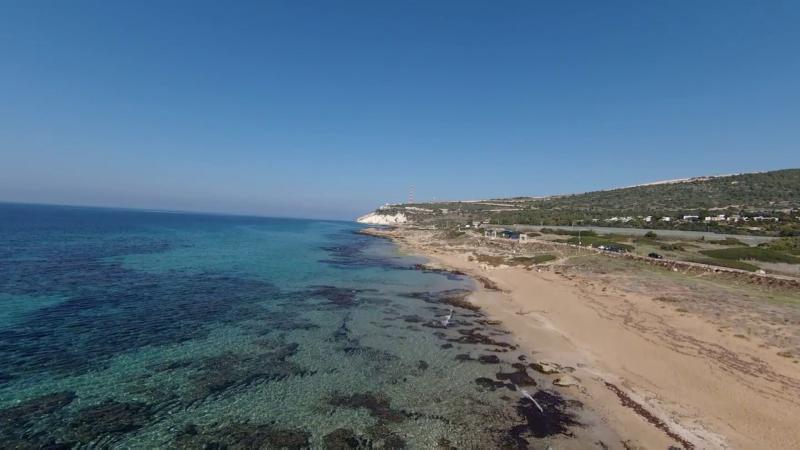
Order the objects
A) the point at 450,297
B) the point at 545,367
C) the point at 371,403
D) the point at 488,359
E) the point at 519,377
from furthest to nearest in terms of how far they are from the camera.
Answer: the point at 450,297, the point at 488,359, the point at 545,367, the point at 519,377, the point at 371,403

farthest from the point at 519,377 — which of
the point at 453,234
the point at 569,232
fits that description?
the point at 453,234

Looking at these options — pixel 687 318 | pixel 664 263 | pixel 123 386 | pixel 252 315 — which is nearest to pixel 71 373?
pixel 123 386

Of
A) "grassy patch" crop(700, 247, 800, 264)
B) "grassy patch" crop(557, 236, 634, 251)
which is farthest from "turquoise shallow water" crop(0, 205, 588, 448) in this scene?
"grassy patch" crop(700, 247, 800, 264)

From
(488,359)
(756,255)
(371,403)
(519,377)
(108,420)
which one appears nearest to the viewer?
(108,420)

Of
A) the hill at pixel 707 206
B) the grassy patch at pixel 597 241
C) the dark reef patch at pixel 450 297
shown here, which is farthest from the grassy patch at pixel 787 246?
the dark reef patch at pixel 450 297

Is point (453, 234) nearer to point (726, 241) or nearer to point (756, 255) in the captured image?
point (726, 241)

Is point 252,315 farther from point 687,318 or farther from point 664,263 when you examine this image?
point 664,263
